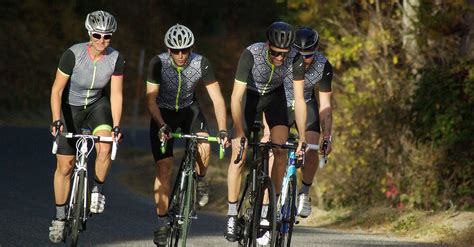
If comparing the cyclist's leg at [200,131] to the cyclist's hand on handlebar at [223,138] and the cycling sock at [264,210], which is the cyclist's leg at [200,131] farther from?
the cycling sock at [264,210]

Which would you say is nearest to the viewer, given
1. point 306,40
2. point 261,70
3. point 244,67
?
point 244,67

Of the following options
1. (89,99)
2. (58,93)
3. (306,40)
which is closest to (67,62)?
(58,93)

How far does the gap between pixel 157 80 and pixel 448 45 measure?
34.8 feet

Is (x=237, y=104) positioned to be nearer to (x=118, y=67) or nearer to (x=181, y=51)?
(x=181, y=51)

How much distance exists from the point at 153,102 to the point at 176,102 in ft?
1.42

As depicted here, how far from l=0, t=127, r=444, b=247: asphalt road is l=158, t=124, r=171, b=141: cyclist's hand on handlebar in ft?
8.90

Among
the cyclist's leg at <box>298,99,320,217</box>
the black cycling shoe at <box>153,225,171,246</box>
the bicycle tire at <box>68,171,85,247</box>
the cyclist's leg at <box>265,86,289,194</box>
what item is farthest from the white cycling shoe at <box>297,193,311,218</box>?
the bicycle tire at <box>68,171,85,247</box>

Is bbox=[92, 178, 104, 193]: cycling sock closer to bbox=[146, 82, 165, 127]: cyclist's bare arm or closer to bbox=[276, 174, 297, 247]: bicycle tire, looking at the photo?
bbox=[146, 82, 165, 127]: cyclist's bare arm

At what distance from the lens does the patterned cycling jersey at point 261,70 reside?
35.2ft

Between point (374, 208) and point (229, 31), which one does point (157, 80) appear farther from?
point (229, 31)

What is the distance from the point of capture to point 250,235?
10.6 meters

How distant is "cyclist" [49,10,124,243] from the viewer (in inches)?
419

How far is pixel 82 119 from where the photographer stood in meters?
11.0

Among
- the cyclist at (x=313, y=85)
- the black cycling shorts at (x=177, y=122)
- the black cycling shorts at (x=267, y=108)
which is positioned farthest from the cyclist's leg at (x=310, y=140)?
the black cycling shorts at (x=177, y=122)
